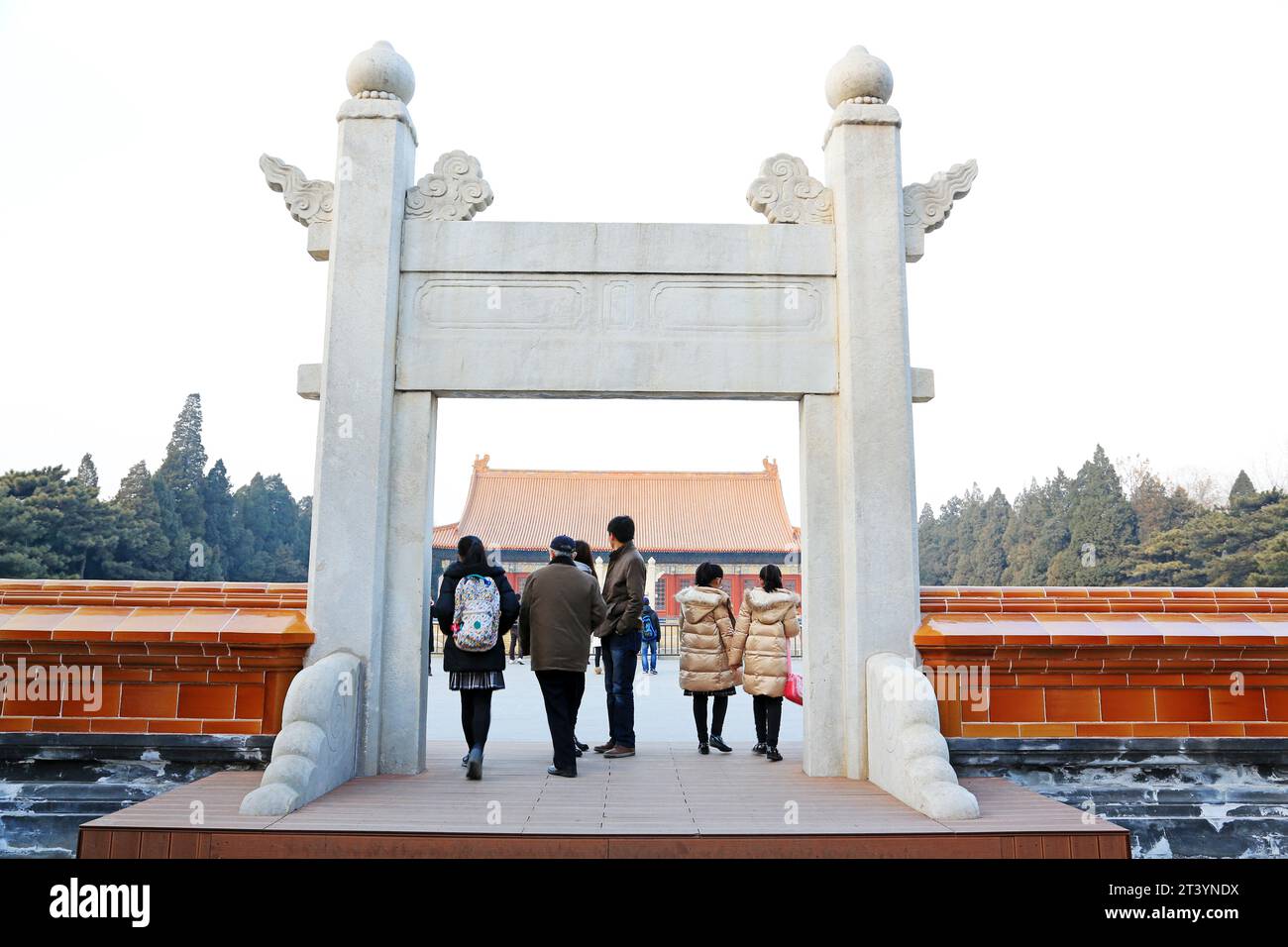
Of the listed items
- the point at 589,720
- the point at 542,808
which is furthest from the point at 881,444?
the point at 589,720

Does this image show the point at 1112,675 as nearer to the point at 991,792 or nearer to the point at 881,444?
the point at 991,792

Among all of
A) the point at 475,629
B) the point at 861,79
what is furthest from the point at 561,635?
the point at 861,79

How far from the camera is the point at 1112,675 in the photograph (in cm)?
534

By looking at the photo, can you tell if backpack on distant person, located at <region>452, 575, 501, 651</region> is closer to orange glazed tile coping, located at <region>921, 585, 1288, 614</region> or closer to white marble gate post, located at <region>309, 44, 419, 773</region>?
white marble gate post, located at <region>309, 44, 419, 773</region>

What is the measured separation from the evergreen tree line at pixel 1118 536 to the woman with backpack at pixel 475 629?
3164 cm

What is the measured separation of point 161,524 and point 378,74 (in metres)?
34.4

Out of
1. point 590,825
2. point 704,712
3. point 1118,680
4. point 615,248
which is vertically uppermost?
point 615,248

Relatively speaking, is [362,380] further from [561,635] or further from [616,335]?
[561,635]

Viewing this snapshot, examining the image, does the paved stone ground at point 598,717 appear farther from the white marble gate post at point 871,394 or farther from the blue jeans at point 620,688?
the white marble gate post at point 871,394

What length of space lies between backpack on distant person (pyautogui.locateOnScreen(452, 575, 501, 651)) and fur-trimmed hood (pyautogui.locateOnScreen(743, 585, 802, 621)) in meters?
1.79

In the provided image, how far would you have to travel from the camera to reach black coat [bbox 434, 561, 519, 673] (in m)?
5.38

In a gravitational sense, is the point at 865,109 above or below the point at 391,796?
above

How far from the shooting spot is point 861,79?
5969mm

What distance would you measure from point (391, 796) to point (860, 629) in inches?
109
